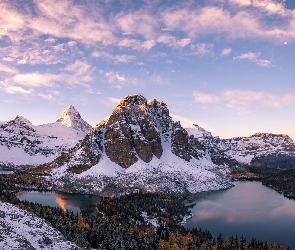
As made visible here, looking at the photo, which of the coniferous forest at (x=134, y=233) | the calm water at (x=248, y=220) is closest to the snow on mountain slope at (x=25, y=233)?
the coniferous forest at (x=134, y=233)

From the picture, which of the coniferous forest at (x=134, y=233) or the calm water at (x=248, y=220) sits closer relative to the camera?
the coniferous forest at (x=134, y=233)

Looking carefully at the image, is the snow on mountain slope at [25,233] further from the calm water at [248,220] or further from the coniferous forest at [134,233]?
the calm water at [248,220]

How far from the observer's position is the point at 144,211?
15762cm

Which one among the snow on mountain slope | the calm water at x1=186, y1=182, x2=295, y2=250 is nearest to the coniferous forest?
the snow on mountain slope

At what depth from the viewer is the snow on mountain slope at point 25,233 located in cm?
6844

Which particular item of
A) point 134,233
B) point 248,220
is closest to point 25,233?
point 134,233

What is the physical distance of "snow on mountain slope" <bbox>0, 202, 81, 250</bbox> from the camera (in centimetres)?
6844

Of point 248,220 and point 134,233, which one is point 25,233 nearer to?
point 134,233

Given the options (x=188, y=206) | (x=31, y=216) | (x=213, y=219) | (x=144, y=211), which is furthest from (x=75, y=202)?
(x=31, y=216)

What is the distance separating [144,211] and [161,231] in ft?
133

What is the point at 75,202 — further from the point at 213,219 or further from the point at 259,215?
the point at 259,215

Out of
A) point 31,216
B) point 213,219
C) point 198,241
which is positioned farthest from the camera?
point 213,219

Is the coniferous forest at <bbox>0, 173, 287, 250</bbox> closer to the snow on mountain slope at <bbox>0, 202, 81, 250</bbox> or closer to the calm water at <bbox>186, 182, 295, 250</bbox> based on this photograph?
the snow on mountain slope at <bbox>0, 202, 81, 250</bbox>

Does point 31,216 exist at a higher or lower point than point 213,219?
higher
